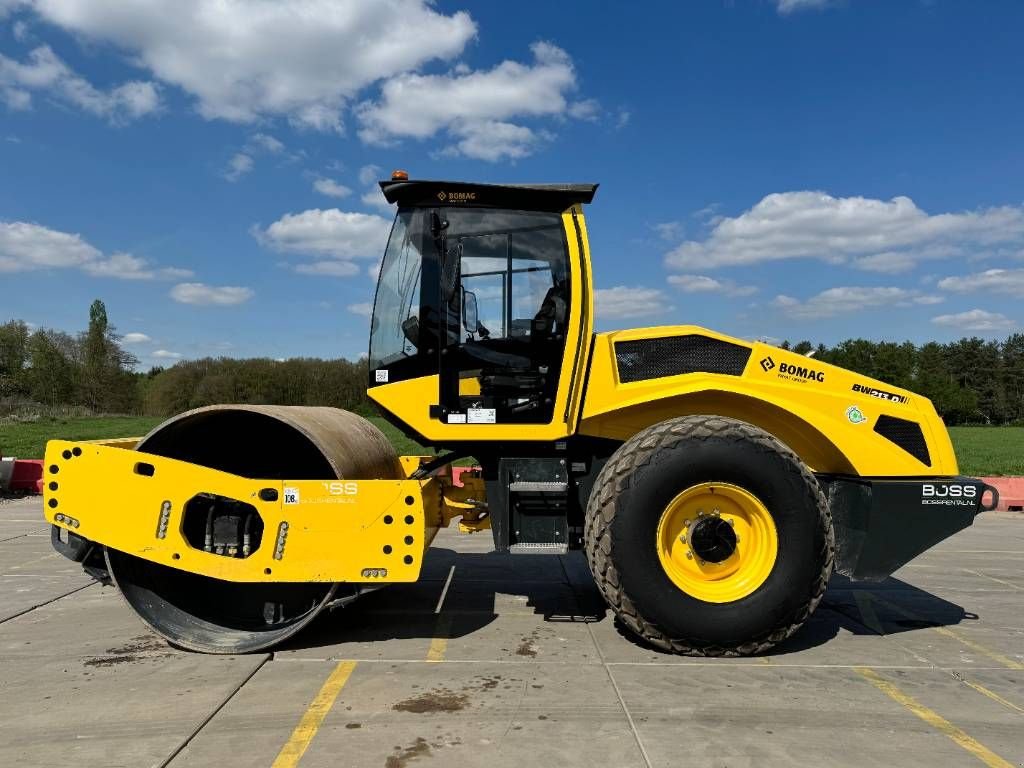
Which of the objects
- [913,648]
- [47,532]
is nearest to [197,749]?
[913,648]

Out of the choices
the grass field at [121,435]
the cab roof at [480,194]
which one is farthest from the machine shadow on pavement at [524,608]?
the grass field at [121,435]

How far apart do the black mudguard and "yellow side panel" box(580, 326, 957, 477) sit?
14 cm

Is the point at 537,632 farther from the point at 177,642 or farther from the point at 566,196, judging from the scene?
the point at 566,196

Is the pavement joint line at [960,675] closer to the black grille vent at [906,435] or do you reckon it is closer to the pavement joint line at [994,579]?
the black grille vent at [906,435]

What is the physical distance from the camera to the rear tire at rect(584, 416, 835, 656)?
4.34m

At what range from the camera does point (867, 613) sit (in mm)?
5609

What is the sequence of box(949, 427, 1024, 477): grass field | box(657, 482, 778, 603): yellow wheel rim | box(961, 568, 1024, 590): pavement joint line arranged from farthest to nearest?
box(949, 427, 1024, 477): grass field
box(961, 568, 1024, 590): pavement joint line
box(657, 482, 778, 603): yellow wheel rim

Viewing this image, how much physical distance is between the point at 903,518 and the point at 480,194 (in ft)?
Result: 11.2

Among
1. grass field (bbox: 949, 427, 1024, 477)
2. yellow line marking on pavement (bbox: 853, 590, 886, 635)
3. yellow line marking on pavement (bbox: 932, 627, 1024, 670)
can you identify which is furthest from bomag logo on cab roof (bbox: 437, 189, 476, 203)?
grass field (bbox: 949, 427, 1024, 477)

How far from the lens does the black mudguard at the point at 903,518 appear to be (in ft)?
15.5

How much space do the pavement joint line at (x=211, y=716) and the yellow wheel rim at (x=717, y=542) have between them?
2407 millimetres

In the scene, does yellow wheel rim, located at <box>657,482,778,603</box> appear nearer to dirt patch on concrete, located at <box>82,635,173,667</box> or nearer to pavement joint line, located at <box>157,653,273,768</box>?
pavement joint line, located at <box>157,653,273,768</box>

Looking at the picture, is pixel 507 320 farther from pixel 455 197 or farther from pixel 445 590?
pixel 445 590

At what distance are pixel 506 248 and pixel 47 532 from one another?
7.24 meters
